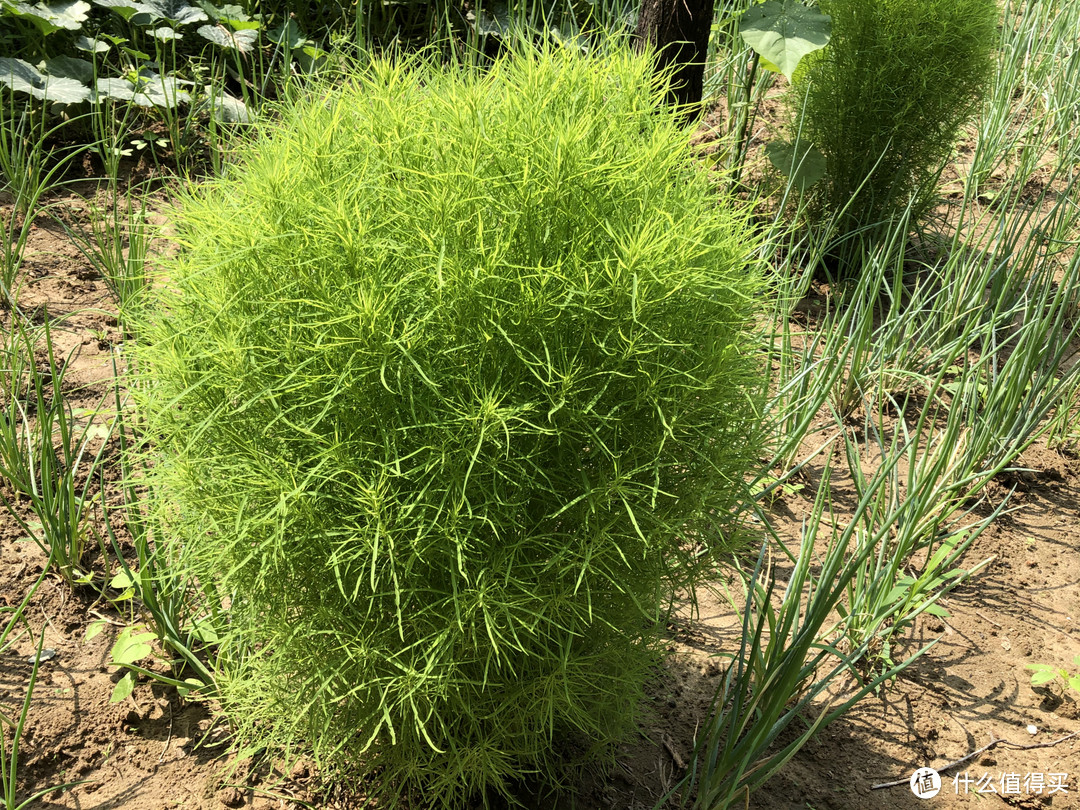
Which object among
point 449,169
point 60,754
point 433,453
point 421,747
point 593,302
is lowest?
point 60,754

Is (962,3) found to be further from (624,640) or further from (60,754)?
(60,754)

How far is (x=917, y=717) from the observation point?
218cm

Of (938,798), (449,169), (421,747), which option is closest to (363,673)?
(421,747)

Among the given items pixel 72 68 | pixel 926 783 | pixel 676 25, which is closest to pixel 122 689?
pixel 926 783

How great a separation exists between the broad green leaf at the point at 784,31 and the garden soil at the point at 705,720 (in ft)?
5.17

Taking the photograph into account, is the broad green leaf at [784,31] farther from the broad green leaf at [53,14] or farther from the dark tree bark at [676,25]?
the broad green leaf at [53,14]

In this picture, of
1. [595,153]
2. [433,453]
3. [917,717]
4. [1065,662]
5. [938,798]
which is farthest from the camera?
[1065,662]

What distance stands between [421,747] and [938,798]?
122 cm

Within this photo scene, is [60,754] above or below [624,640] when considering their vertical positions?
below

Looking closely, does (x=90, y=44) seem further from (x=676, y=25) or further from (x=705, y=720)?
(x=705, y=720)

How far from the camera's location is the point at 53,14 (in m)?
3.71

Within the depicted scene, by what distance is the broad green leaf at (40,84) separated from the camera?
3.39m

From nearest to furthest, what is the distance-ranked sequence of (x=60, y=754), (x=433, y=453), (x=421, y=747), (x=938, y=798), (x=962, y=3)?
(x=433, y=453), (x=421, y=747), (x=60, y=754), (x=938, y=798), (x=962, y=3)

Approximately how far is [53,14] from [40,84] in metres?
0.42
